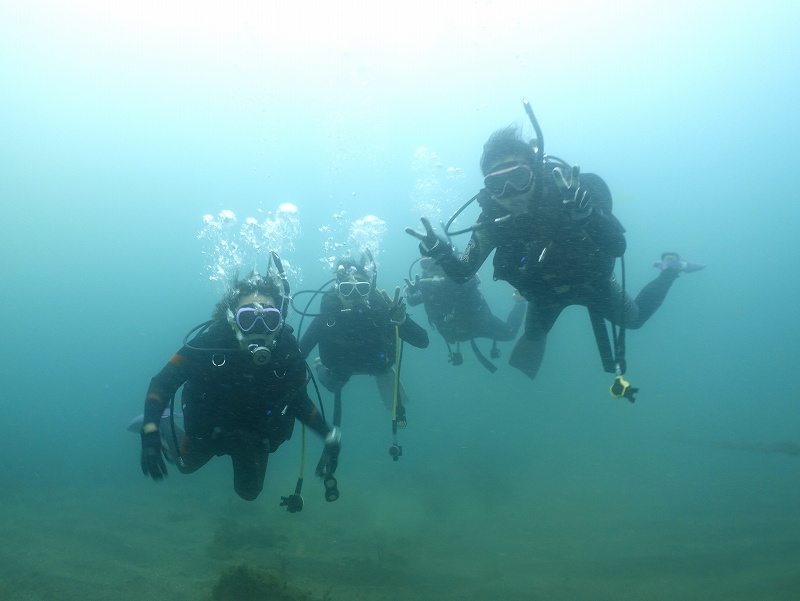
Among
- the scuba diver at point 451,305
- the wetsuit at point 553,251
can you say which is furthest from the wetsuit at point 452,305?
the wetsuit at point 553,251

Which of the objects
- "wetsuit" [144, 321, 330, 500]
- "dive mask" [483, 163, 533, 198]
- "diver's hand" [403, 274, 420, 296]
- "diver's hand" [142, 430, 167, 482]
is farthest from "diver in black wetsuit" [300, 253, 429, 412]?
"diver's hand" [142, 430, 167, 482]

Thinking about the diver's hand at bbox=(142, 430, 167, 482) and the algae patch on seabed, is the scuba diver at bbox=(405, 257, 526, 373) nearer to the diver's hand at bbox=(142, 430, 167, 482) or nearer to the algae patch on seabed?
the algae patch on seabed

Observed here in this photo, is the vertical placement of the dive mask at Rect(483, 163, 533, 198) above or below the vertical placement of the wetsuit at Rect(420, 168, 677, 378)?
above

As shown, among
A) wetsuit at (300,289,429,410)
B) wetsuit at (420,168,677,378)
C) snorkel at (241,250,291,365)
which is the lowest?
snorkel at (241,250,291,365)

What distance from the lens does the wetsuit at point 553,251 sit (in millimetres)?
4492

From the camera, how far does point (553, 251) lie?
4.92 metres

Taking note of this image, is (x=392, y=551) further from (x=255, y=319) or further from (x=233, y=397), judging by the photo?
(x=255, y=319)

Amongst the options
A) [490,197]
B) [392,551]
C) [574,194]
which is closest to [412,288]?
[490,197]

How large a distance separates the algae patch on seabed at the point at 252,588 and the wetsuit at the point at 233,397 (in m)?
2.60

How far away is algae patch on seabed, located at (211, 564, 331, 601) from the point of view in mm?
6641

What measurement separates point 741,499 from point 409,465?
41.9 feet

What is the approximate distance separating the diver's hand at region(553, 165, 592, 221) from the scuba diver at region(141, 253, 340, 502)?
9.96 feet

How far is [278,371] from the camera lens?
483 centimetres

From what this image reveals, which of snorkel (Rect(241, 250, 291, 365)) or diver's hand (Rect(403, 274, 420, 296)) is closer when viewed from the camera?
snorkel (Rect(241, 250, 291, 365))
